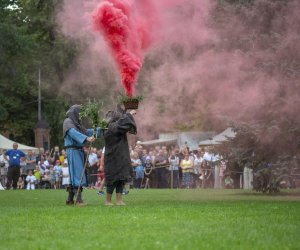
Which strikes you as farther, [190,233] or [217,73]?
[217,73]

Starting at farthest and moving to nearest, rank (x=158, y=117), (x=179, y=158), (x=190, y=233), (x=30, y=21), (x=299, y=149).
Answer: (x=30, y=21)
(x=158, y=117)
(x=179, y=158)
(x=299, y=149)
(x=190, y=233)

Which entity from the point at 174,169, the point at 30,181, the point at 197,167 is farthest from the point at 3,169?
the point at 197,167

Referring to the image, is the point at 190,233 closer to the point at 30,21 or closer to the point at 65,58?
the point at 65,58

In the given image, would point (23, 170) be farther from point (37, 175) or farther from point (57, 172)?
point (57, 172)

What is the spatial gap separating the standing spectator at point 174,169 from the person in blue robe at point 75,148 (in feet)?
56.3

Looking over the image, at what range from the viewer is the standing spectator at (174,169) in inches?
1346

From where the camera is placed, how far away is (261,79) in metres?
20.0

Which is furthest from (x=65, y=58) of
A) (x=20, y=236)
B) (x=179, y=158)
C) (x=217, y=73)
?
(x=20, y=236)

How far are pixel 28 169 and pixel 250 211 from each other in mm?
23230

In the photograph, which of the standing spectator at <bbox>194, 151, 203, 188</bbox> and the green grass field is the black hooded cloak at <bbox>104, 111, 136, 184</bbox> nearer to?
the green grass field

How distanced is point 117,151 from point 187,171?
17.2m

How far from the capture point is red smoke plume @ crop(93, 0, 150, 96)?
54.5 ft

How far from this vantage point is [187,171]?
33.5 metres

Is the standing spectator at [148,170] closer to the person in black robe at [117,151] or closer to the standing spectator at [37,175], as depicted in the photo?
the standing spectator at [37,175]
